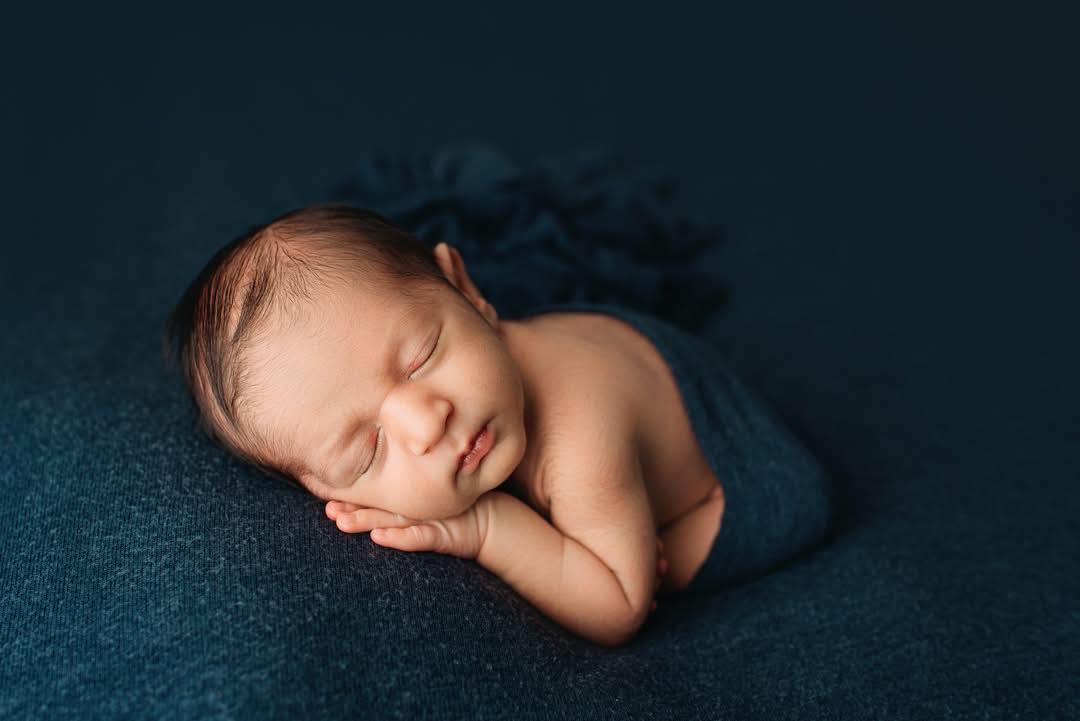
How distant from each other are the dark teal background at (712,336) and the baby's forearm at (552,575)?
3cm

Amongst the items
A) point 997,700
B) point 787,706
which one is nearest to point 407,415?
point 787,706

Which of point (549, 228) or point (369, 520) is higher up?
point (549, 228)

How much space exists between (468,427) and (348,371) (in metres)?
0.12

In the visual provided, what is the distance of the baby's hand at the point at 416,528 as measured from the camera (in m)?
0.87

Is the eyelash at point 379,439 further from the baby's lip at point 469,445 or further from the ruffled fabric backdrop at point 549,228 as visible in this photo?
the ruffled fabric backdrop at point 549,228

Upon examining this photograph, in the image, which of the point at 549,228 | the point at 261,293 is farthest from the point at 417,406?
the point at 549,228

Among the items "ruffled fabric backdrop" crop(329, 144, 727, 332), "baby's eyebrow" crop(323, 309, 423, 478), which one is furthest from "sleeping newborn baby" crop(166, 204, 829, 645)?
"ruffled fabric backdrop" crop(329, 144, 727, 332)

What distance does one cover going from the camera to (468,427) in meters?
0.87

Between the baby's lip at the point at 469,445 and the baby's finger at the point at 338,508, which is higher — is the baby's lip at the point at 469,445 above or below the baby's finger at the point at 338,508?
above

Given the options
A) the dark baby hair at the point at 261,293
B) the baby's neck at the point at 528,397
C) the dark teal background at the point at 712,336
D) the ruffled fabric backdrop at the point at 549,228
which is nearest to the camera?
the dark teal background at the point at 712,336

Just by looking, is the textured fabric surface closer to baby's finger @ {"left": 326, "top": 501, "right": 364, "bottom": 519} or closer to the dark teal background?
the dark teal background

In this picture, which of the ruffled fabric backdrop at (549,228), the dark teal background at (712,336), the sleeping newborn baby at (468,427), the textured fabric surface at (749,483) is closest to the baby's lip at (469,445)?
the sleeping newborn baby at (468,427)

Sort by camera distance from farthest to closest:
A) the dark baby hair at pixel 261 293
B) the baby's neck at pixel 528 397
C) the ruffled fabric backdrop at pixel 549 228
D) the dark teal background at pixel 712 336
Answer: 1. the ruffled fabric backdrop at pixel 549 228
2. the baby's neck at pixel 528 397
3. the dark baby hair at pixel 261 293
4. the dark teal background at pixel 712 336

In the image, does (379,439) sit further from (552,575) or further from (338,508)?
(552,575)
